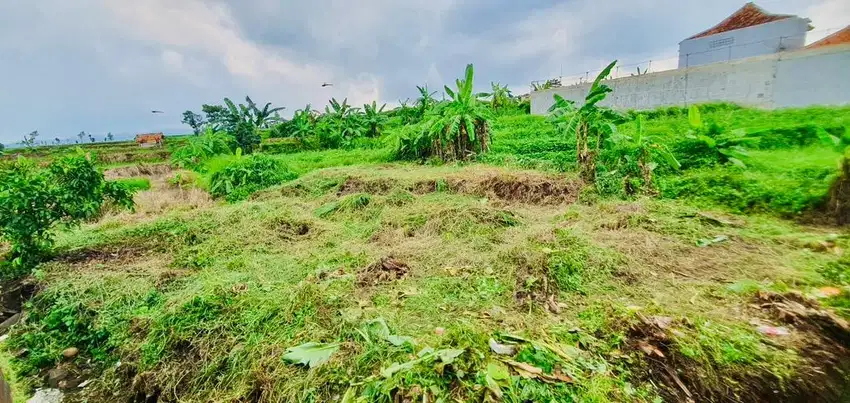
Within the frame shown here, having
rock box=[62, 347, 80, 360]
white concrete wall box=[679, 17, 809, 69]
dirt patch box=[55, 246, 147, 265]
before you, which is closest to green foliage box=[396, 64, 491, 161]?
dirt patch box=[55, 246, 147, 265]

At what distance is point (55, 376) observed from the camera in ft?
8.59

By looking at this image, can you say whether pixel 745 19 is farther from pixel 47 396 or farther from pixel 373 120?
pixel 47 396

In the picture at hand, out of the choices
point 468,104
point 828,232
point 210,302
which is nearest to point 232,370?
point 210,302

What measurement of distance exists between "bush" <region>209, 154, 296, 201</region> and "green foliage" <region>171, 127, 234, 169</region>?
5.02 m

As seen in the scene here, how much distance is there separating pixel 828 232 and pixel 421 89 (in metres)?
11.2

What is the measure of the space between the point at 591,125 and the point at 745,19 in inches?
581

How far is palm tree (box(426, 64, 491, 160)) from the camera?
26.5 feet

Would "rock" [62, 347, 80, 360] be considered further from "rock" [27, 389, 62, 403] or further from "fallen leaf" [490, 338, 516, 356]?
"fallen leaf" [490, 338, 516, 356]

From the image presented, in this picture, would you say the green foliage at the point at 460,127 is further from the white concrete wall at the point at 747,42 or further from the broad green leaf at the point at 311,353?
the white concrete wall at the point at 747,42

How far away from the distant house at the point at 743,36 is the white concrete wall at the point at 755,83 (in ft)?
14.8

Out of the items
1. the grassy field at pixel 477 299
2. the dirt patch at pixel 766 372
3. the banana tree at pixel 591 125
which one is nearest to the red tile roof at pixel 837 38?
the grassy field at pixel 477 299

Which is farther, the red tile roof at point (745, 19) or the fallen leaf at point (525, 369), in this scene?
the red tile roof at point (745, 19)

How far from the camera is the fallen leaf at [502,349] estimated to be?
76.8 inches

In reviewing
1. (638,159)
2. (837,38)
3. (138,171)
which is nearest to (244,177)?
(138,171)
